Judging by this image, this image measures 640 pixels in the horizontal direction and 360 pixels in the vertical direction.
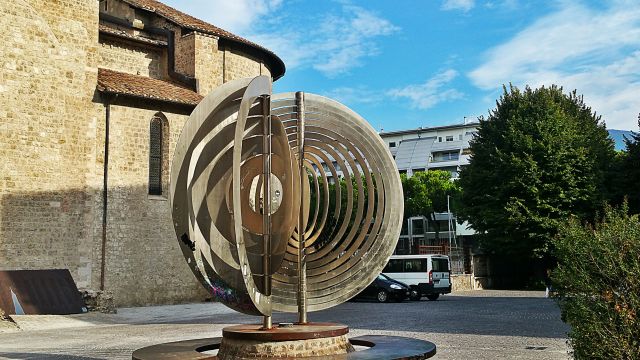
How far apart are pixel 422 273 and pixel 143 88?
50.2 ft

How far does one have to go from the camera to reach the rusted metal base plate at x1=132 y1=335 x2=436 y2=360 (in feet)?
24.7

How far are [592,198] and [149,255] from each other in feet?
81.2

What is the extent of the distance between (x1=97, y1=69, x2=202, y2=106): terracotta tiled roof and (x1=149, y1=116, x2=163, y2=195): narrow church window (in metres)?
1.24

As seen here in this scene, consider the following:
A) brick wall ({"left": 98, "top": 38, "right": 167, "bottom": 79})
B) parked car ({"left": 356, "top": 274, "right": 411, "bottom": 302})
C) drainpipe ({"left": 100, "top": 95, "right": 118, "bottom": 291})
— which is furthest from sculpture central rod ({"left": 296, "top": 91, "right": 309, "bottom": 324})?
brick wall ({"left": 98, "top": 38, "right": 167, "bottom": 79})

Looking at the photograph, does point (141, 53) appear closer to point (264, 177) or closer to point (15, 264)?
point (15, 264)

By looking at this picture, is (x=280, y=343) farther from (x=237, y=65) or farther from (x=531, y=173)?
(x=531, y=173)

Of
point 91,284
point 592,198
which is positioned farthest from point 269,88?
point 592,198

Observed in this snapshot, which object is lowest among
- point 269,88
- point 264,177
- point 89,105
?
point 264,177

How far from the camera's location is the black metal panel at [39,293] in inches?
762

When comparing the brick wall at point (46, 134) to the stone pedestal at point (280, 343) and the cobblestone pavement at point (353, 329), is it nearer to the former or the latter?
the cobblestone pavement at point (353, 329)

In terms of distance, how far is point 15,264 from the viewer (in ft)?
67.5

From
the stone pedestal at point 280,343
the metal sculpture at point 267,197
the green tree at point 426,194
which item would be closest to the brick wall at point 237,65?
the metal sculpture at point 267,197

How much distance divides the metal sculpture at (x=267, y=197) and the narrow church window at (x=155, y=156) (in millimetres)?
17035

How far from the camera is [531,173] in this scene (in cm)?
3422
